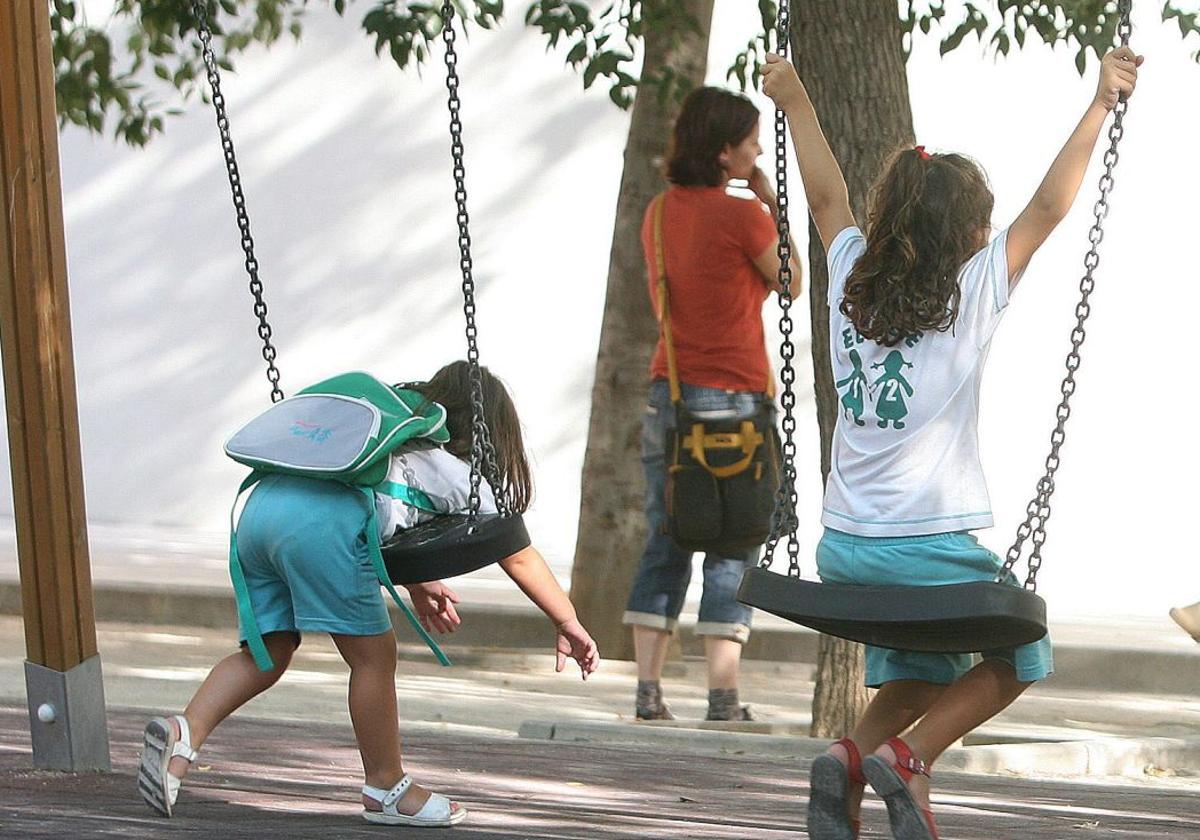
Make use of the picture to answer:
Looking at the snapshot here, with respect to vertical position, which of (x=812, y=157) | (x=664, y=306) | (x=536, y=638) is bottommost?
(x=536, y=638)

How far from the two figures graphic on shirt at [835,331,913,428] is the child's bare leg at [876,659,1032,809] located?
1.64ft

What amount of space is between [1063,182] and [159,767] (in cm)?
208

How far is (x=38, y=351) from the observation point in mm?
4707

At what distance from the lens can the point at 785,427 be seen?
3895 mm

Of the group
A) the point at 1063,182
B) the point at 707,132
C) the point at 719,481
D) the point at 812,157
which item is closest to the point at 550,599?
the point at 812,157

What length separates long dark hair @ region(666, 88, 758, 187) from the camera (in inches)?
252

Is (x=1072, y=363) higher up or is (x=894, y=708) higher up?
(x=1072, y=363)

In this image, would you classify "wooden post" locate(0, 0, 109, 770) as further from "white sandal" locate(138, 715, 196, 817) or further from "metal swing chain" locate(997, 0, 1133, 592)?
"metal swing chain" locate(997, 0, 1133, 592)

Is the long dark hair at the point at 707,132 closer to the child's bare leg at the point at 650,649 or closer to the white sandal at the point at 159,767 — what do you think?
the child's bare leg at the point at 650,649

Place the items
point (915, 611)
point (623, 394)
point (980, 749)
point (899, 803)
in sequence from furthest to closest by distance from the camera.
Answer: point (623, 394), point (980, 749), point (899, 803), point (915, 611)

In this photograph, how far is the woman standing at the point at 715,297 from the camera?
6.38m

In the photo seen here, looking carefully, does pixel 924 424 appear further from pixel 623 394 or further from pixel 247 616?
pixel 623 394

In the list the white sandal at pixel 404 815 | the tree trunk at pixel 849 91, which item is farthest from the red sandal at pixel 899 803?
the tree trunk at pixel 849 91

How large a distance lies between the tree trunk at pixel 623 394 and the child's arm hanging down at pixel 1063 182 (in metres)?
4.89
